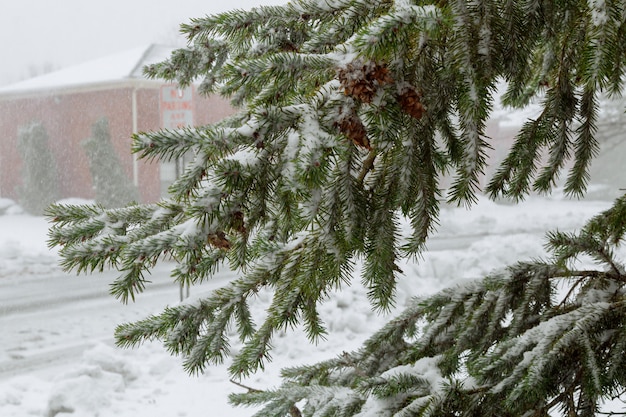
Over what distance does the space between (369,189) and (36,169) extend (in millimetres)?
21481

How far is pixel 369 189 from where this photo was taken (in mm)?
1680

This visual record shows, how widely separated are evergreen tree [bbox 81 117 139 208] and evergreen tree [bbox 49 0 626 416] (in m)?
18.0

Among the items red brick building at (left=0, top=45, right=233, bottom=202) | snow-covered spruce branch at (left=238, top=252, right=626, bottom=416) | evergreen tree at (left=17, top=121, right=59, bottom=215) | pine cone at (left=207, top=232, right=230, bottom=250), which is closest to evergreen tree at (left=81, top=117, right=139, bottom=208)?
red brick building at (left=0, top=45, right=233, bottom=202)

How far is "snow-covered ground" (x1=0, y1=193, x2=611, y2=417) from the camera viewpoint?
595cm

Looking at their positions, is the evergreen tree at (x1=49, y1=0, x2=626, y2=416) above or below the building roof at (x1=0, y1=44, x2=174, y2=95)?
below

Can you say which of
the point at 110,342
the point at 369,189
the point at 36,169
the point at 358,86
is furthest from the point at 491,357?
the point at 36,169

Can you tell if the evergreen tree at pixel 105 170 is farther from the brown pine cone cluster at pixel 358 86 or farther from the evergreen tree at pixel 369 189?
the brown pine cone cluster at pixel 358 86

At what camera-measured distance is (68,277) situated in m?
12.6

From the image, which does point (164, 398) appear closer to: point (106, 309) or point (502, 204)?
point (106, 309)

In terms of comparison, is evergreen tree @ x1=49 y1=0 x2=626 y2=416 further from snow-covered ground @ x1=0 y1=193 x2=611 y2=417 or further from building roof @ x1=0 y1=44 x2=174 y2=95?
building roof @ x1=0 y1=44 x2=174 y2=95

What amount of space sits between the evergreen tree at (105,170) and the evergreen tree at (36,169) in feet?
8.61

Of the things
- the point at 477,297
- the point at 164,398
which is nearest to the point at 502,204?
the point at 164,398

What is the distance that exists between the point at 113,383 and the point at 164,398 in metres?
0.53

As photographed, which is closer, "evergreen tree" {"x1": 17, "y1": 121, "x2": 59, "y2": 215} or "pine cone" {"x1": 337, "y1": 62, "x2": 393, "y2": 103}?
"pine cone" {"x1": 337, "y1": 62, "x2": 393, "y2": 103}
